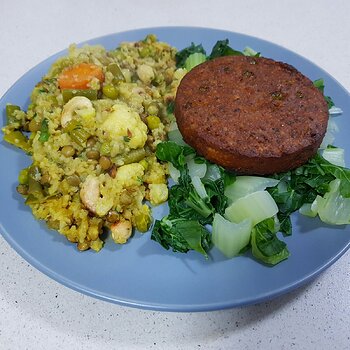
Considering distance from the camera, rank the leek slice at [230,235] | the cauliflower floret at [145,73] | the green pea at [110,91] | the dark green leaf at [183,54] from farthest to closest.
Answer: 1. the dark green leaf at [183,54]
2. the cauliflower floret at [145,73]
3. the green pea at [110,91]
4. the leek slice at [230,235]

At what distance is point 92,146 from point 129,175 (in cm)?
31

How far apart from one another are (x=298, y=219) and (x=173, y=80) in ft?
4.56

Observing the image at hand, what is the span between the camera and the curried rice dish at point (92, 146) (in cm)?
266

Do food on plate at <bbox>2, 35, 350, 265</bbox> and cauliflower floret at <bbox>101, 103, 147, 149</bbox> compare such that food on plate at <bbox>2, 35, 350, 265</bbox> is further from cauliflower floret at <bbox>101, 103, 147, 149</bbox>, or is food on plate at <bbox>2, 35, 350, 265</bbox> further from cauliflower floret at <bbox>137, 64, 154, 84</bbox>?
cauliflower floret at <bbox>137, 64, 154, 84</bbox>

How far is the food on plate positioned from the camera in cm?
260

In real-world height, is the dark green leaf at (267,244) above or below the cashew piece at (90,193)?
below

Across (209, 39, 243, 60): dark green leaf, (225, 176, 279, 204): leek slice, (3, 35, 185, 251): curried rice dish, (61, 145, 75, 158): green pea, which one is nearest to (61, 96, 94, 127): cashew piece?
(3, 35, 185, 251): curried rice dish

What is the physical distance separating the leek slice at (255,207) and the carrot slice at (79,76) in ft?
4.18

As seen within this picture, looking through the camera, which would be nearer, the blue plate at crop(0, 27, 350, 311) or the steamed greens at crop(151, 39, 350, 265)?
the blue plate at crop(0, 27, 350, 311)

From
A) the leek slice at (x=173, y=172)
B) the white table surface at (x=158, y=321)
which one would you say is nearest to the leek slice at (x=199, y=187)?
the leek slice at (x=173, y=172)

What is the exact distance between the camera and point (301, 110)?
2889mm

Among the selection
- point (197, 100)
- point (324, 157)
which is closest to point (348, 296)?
point (324, 157)

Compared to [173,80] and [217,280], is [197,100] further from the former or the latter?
[217,280]

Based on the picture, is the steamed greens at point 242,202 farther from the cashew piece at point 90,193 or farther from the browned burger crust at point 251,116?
the cashew piece at point 90,193
